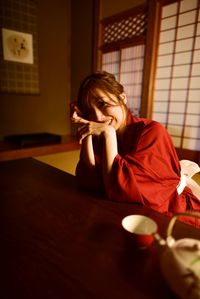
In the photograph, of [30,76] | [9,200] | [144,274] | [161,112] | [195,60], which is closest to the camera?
[144,274]

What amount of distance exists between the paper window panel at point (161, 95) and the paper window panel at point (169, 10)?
3.45ft

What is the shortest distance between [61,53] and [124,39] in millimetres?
1531

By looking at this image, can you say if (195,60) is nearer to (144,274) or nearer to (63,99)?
(63,99)

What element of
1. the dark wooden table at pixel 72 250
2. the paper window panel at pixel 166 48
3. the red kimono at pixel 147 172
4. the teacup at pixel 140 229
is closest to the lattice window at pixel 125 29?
the paper window panel at pixel 166 48

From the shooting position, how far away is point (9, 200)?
92 cm

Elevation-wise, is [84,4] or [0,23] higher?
[84,4]

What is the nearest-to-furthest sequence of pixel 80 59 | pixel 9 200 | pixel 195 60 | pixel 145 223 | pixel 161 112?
pixel 145 223 < pixel 9 200 < pixel 195 60 < pixel 161 112 < pixel 80 59

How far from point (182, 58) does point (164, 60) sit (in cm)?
28

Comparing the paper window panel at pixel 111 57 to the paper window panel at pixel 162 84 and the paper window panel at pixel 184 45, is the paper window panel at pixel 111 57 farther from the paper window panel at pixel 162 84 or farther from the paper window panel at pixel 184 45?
the paper window panel at pixel 184 45

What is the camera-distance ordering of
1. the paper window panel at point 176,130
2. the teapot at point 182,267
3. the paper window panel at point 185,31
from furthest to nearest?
the paper window panel at point 176,130
the paper window panel at point 185,31
the teapot at point 182,267

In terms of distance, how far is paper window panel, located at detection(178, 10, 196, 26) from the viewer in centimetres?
285

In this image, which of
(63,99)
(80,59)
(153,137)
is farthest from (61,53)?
(153,137)

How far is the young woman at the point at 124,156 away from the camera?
2.98 ft

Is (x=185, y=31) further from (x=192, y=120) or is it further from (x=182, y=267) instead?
(x=182, y=267)
